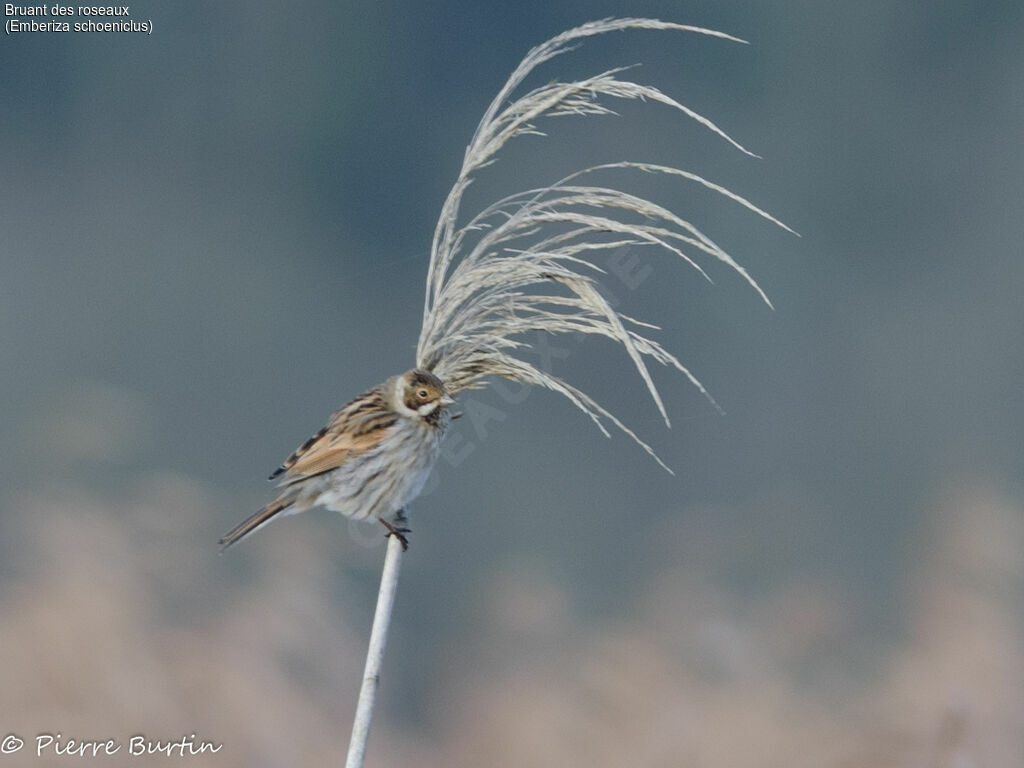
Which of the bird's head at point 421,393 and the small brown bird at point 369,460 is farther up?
the bird's head at point 421,393

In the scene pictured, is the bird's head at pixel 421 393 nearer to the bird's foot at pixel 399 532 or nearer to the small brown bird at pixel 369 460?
the small brown bird at pixel 369 460

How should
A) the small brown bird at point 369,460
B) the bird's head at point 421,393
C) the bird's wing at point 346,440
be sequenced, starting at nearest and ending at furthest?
the bird's head at point 421,393 → the small brown bird at point 369,460 → the bird's wing at point 346,440

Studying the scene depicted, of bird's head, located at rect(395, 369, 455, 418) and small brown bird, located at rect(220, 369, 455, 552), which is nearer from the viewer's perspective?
bird's head, located at rect(395, 369, 455, 418)

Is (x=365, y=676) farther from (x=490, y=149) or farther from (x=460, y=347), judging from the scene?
(x=490, y=149)

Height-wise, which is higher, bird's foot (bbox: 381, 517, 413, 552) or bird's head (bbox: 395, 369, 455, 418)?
bird's head (bbox: 395, 369, 455, 418)

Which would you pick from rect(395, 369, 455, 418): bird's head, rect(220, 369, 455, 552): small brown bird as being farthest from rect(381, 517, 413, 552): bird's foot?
rect(395, 369, 455, 418): bird's head

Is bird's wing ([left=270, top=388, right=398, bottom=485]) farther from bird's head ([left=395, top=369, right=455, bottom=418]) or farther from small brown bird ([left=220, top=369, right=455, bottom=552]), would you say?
bird's head ([left=395, top=369, right=455, bottom=418])

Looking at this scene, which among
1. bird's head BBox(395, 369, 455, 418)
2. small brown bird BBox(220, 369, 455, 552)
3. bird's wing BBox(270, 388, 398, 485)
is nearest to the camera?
bird's head BBox(395, 369, 455, 418)

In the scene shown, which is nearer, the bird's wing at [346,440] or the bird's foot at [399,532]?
the bird's foot at [399,532]

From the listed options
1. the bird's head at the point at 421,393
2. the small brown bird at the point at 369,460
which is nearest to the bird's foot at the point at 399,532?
the small brown bird at the point at 369,460
